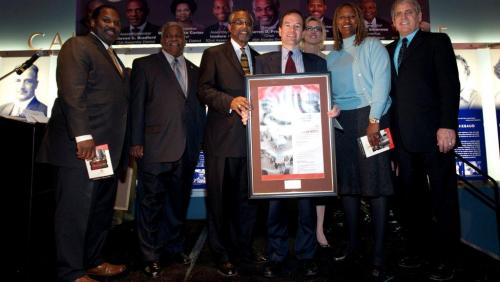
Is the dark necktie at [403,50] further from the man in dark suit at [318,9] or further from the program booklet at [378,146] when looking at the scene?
the man in dark suit at [318,9]

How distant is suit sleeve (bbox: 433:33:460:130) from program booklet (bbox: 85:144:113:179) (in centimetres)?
240

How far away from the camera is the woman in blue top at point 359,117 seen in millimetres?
2500

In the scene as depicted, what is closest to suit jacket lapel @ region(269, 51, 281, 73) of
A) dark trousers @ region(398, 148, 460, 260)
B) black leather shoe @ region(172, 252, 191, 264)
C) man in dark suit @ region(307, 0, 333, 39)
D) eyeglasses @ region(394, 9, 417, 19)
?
eyeglasses @ region(394, 9, 417, 19)

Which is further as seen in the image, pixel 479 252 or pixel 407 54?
pixel 479 252

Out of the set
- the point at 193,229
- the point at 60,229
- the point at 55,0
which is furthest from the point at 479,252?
the point at 55,0

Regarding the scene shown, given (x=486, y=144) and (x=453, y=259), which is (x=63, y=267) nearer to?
(x=453, y=259)

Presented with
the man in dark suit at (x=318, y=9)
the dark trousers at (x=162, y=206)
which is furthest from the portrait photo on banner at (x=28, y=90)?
the man in dark suit at (x=318, y=9)

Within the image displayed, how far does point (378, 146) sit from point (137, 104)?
1.92 metres

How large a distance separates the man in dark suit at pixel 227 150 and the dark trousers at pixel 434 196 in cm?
125

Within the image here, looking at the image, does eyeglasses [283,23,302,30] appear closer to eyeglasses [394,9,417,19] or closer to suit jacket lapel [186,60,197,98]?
eyeglasses [394,9,417,19]

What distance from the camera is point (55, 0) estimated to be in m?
Answer: 6.09

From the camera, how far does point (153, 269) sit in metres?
2.73

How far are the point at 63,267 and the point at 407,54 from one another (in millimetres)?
2929

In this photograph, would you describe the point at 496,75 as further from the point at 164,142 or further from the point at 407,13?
the point at 164,142
